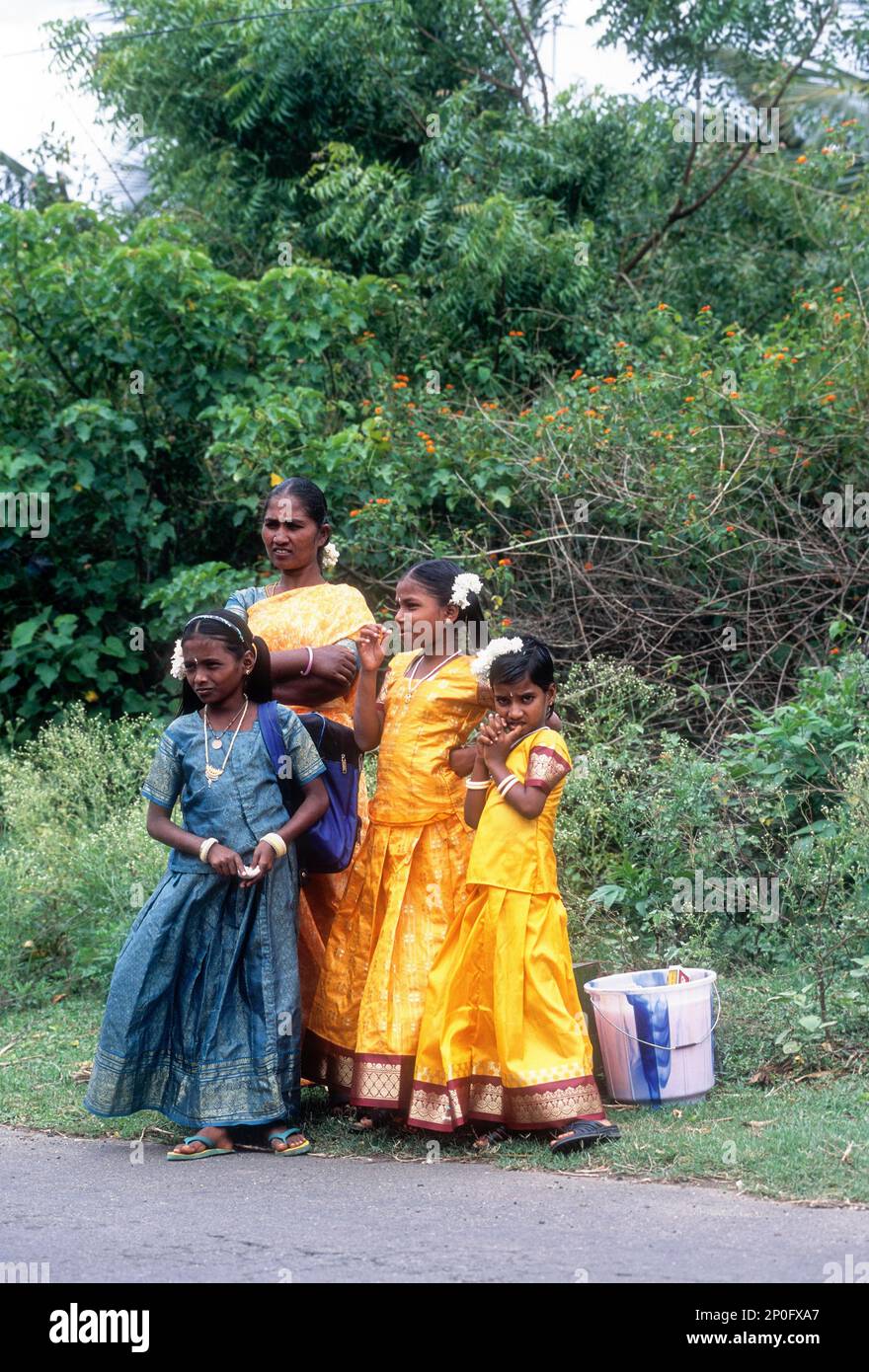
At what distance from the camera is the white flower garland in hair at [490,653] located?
15.5ft

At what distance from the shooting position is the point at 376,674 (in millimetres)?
4875

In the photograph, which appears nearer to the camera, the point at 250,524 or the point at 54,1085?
the point at 54,1085

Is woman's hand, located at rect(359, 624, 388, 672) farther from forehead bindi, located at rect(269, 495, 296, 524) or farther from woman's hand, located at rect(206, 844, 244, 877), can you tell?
woman's hand, located at rect(206, 844, 244, 877)

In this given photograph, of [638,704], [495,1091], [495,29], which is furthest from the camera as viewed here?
[495,29]

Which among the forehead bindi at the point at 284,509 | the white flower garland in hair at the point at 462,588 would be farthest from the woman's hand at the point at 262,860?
the forehead bindi at the point at 284,509

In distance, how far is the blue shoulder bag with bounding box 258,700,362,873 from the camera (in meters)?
4.85

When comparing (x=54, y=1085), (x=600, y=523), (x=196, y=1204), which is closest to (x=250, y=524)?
(x=600, y=523)

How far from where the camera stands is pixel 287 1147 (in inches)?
183

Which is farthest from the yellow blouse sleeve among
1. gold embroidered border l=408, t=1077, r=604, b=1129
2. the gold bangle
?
gold embroidered border l=408, t=1077, r=604, b=1129

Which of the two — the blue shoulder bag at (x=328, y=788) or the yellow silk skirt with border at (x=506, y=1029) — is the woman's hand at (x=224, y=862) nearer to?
the blue shoulder bag at (x=328, y=788)

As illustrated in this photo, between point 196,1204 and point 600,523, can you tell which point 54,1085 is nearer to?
point 196,1204

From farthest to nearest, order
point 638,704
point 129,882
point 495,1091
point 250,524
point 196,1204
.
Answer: point 250,524 → point 638,704 → point 129,882 → point 495,1091 → point 196,1204

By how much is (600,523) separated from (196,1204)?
5226mm

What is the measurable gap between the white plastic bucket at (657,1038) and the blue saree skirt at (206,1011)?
104 centimetres
